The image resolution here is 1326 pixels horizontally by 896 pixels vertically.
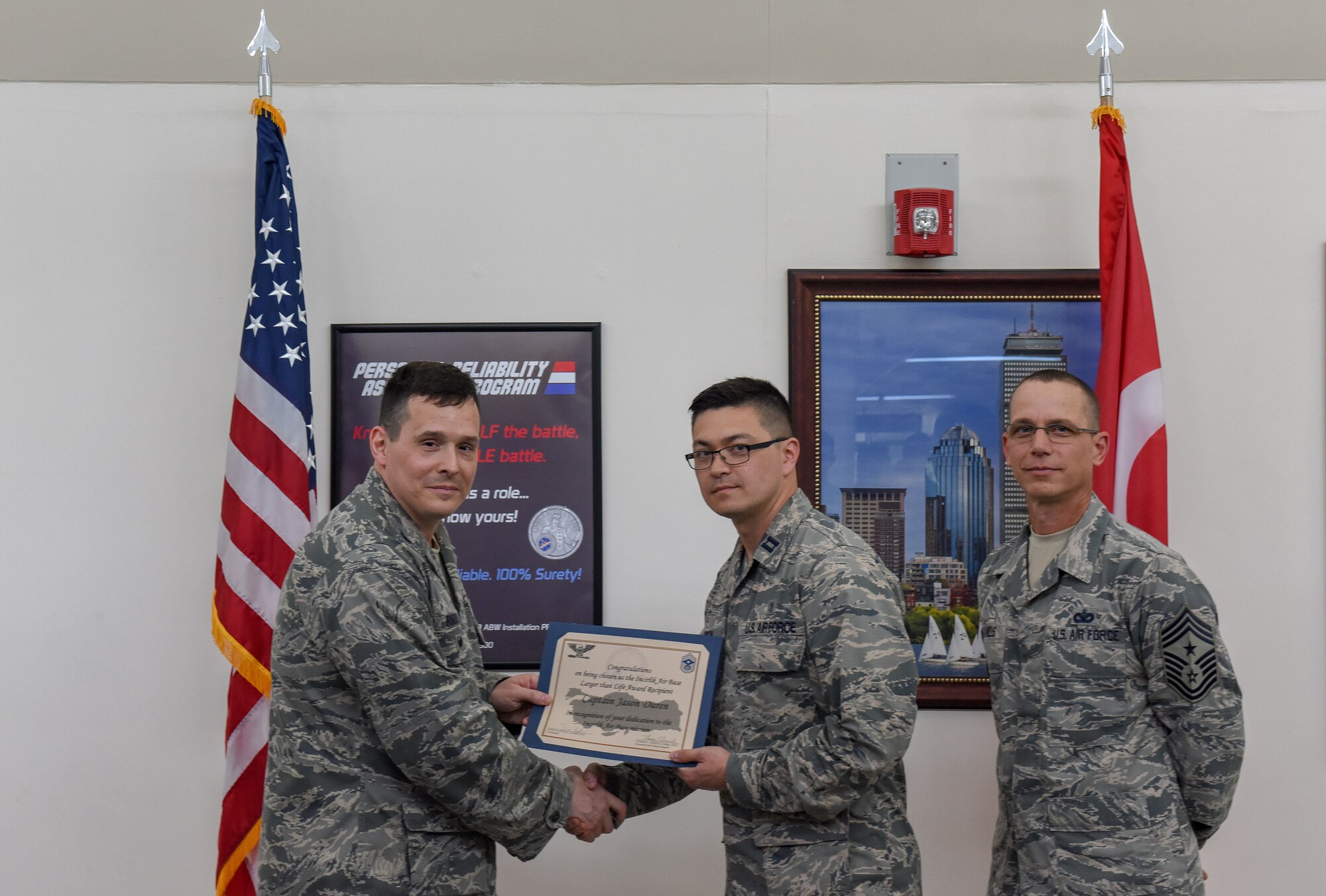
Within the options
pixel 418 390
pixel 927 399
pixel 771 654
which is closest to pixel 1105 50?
pixel 927 399

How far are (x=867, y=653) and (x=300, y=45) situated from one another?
233 centimetres

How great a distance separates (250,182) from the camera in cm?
288

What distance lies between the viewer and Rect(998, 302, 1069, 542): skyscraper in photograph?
111 inches

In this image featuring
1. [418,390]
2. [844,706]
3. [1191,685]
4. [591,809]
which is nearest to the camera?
[844,706]

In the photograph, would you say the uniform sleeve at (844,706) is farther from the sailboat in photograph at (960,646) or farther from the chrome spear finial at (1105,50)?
the chrome spear finial at (1105,50)

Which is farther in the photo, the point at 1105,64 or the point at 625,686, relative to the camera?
the point at 1105,64

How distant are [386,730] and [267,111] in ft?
5.87

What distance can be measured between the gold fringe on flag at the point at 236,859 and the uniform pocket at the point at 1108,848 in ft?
6.35

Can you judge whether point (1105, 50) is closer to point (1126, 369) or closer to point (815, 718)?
point (1126, 369)

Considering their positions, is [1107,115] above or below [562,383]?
above

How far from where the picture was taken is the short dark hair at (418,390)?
1907 mm

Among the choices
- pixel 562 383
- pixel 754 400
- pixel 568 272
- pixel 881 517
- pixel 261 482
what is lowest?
pixel 881 517

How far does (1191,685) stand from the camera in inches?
70.9

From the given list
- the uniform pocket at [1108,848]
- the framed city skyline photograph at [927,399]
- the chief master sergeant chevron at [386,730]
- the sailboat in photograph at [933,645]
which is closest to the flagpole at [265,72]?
the chief master sergeant chevron at [386,730]
